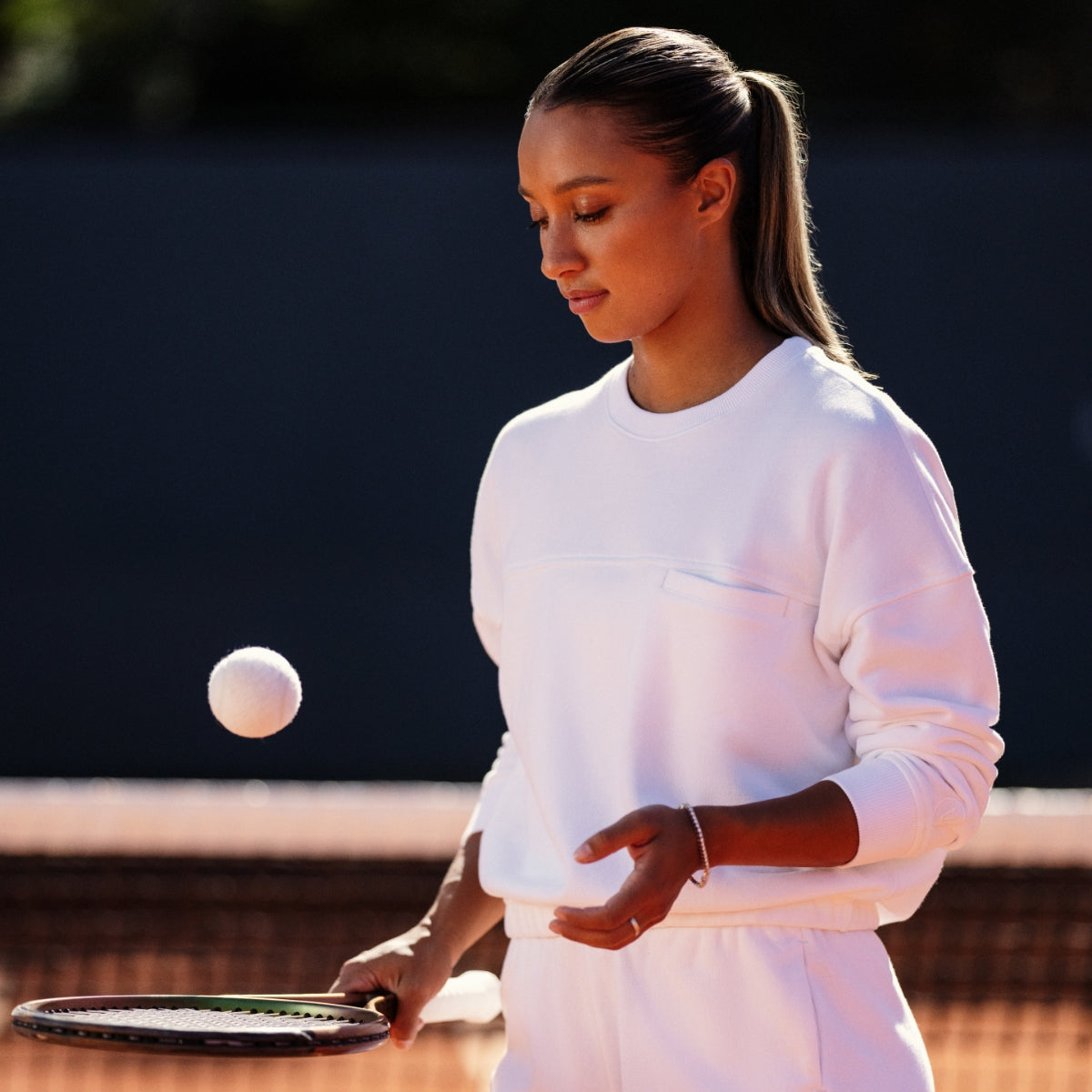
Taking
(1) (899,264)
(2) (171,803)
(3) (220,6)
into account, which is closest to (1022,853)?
(2) (171,803)

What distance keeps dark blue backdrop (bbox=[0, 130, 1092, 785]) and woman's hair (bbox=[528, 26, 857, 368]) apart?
913cm

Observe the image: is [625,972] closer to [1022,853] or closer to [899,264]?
[1022,853]

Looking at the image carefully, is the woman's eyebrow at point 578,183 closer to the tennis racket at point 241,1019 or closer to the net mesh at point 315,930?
the tennis racket at point 241,1019

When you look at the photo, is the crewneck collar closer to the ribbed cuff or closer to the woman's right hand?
the ribbed cuff

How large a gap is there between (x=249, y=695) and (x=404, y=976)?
0.32 metres

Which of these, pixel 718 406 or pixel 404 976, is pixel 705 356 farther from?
pixel 404 976

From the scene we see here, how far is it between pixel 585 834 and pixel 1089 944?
12.3ft

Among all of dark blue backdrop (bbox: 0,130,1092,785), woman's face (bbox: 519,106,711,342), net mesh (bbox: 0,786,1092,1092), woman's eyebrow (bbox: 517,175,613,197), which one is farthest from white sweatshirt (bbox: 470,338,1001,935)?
dark blue backdrop (bbox: 0,130,1092,785)

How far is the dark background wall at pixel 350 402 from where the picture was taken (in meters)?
10.9

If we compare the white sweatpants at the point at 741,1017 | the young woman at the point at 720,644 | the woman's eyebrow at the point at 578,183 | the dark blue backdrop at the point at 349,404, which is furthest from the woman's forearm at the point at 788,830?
the dark blue backdrop at the point at 349,404

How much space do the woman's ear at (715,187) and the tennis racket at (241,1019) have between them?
2.59 ft

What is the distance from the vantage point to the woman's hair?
64.9 inches

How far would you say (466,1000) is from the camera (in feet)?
6.09

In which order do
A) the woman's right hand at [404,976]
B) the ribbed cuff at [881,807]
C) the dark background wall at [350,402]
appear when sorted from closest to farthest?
the ribbed cuff at [881,807] < the woman's right hand at [404,976] < the dark background wall at [350,402]
